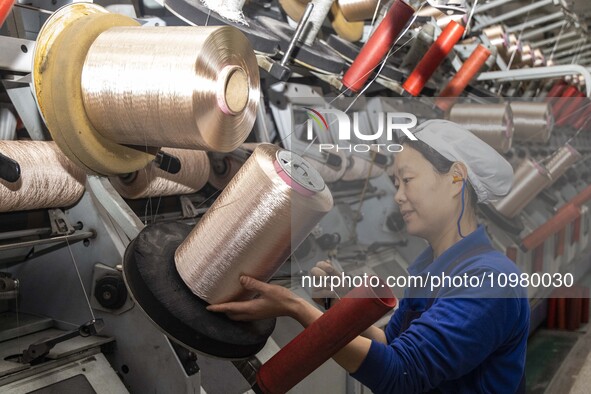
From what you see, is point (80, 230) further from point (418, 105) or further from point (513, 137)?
point (513, 137)

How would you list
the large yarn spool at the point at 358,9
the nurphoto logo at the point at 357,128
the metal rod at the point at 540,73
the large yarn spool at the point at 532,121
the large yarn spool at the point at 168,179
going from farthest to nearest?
the metal rod at the point at 540,73
the large yarn spool at the point at 358,9
the large yarn spool at the point at 168,179
the large yarn spool at the point at 532,121
the nurphoto logo at the point at 357,128

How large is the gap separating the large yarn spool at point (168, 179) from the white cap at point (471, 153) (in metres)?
0.74

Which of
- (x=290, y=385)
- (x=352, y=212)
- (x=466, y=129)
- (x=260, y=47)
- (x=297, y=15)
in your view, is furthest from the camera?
(x=297, y=15)

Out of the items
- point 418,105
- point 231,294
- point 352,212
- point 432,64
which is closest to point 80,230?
point 231,294

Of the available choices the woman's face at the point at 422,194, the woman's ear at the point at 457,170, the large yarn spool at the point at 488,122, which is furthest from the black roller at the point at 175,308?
the large yarn spool at the point at 488,122

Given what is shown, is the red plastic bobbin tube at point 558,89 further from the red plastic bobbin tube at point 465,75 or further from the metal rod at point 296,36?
the metal rod at point 296,36

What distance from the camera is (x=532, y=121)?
5.37 feet

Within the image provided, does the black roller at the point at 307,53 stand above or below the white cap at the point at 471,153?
below

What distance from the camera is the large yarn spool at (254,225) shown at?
1.16 metres

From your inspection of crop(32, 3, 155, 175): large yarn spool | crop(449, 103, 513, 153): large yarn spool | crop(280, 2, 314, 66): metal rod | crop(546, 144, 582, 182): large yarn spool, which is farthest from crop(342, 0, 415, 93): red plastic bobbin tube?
crop(32, 3, 155, 175): large yarn spool

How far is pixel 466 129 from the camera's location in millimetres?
1316

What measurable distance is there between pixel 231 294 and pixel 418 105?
0.61m

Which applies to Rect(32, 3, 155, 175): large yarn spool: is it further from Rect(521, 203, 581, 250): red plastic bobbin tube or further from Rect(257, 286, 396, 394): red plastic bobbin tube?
Rect(521, 203, 581, 250): red plastic bobbin tube

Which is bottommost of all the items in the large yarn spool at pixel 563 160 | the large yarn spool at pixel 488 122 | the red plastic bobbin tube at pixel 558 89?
the red plastic bobbin tube at pixel 558 89
